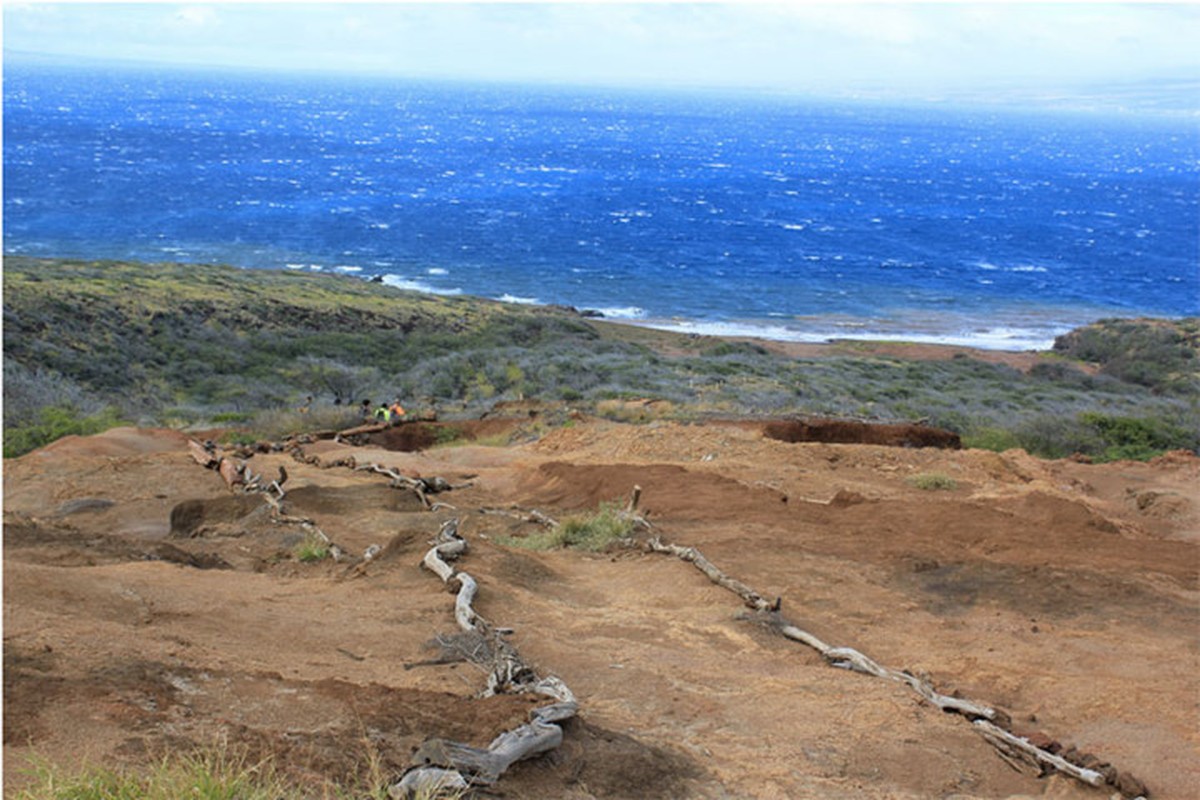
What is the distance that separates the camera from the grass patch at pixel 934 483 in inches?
551

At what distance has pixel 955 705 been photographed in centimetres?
638

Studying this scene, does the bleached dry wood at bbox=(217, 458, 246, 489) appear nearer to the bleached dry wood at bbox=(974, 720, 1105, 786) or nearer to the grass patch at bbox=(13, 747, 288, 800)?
the grass patch at bbox=(13, 747, 288, 800)

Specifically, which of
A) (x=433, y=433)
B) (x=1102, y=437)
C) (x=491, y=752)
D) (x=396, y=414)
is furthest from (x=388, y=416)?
(x=491, y=752)

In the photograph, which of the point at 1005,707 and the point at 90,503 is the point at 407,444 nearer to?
the point at 90,503

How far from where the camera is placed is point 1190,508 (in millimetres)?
13555

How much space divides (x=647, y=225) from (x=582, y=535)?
72.1 m

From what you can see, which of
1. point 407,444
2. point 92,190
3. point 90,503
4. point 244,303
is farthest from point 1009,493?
point 92,190

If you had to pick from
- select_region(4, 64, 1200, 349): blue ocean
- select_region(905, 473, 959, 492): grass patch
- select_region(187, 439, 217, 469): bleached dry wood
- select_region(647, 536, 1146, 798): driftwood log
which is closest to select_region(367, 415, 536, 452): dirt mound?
select_region(187, 439, 217, 469): bleached dry wood

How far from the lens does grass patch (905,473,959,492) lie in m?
14.0

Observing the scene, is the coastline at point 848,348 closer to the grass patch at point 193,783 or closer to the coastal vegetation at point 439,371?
the coastal vegetation at point 439,371

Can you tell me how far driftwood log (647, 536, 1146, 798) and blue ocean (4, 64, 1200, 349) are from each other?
1529 inches

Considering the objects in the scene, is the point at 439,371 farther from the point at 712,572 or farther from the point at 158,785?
the point at 158,785

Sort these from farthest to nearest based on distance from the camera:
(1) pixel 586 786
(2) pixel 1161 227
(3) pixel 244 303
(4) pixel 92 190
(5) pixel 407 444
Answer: (2) pixel 1161 227 < (4) pixel 92 190 < (3) pixel 244 303 < (5) pixel 407 444 < (1) pixel 586 786

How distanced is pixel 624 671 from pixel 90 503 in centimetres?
833
